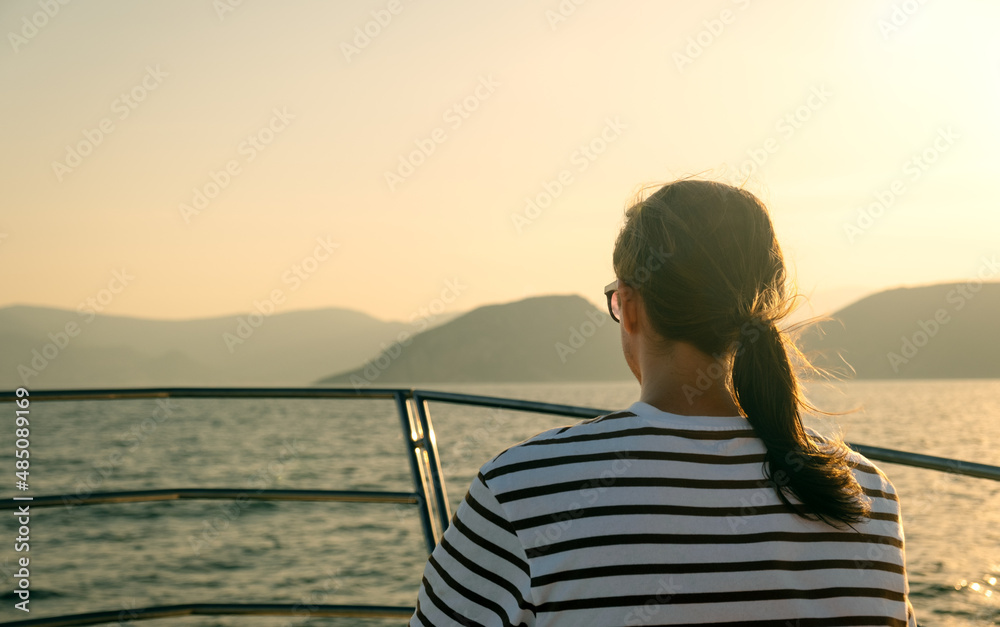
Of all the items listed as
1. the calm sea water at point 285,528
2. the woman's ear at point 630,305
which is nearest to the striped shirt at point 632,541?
the woman's ear at point 630,305

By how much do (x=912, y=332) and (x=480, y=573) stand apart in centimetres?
591

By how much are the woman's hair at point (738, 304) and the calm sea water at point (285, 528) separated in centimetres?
10

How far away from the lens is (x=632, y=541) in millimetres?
801

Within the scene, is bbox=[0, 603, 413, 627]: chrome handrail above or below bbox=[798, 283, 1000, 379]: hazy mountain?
below

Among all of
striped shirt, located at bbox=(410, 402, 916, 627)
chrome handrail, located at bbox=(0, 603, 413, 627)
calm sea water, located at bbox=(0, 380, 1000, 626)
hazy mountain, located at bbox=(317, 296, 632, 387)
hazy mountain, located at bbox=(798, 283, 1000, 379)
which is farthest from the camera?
hazy mountain, located at bbox=(317, 296, 632, 387)

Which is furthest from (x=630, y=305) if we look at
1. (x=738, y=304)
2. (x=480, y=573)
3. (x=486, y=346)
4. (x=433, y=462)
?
(x=486, y=346)

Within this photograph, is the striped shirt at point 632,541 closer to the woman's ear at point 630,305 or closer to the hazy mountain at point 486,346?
the woman's ear at point 630,305

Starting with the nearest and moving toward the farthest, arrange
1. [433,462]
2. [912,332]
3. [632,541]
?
1. [632,541]
2. [433,462]
3. [912,332]

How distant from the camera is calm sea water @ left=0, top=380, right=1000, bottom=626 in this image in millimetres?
10523

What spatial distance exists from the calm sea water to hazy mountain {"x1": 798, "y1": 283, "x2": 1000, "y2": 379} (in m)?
0.10

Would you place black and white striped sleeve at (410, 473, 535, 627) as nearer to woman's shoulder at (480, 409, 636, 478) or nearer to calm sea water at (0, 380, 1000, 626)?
woman's shoulder at (480, 409, 636, 478)

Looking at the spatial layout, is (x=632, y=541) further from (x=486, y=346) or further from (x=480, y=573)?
(x=486, y=346)

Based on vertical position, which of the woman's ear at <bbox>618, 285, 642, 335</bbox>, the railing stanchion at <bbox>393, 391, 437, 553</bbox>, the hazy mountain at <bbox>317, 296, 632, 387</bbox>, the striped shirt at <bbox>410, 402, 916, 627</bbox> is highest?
the hazy mountain at <bbox>317, 296, 632, 387</bbox>

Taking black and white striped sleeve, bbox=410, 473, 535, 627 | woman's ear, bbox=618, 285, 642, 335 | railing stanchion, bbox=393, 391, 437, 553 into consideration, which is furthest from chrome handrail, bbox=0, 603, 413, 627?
woman's ear, bbox=618, 285, 642, 335
